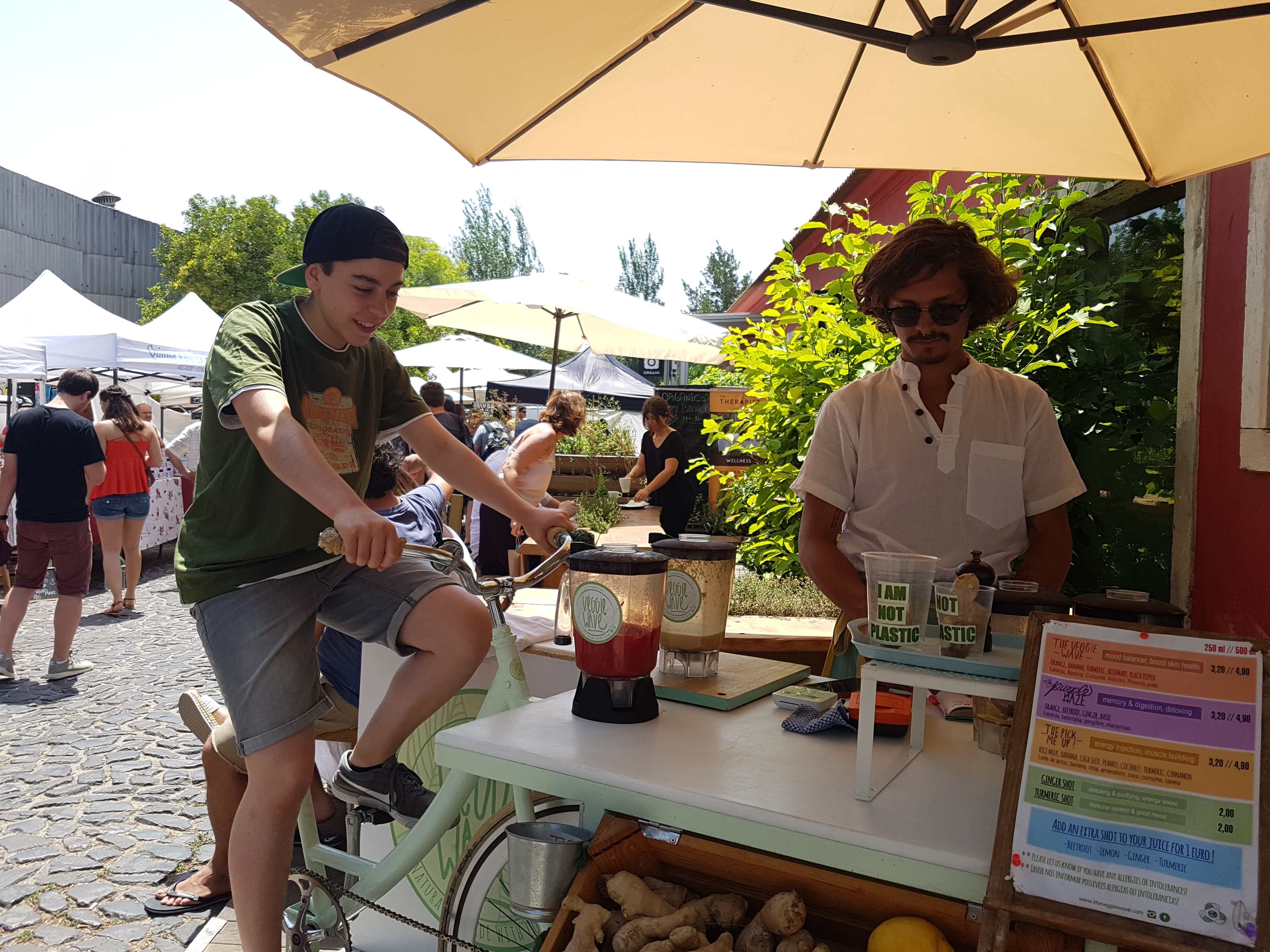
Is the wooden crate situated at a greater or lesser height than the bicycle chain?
greater

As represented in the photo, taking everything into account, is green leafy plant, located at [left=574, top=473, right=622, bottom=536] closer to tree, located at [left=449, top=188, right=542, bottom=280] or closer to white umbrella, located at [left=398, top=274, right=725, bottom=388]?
white umbrella, located at [left=398, top=274, right=725, bottom=388]

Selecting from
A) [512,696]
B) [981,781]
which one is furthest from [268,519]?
[981,781]

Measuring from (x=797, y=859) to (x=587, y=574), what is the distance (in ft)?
2.04

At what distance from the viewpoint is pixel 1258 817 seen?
1140 millimetres

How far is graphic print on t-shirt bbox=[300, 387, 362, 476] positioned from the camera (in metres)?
2.38

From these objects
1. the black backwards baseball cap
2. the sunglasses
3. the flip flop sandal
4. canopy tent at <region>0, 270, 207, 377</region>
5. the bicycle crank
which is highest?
canopy tent at <region>0, 270, 207, 377</region>

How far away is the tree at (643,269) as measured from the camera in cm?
7194

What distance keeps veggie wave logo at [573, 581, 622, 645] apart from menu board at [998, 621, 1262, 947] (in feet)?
2.35

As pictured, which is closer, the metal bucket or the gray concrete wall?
the metal bucket

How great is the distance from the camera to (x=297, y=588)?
2.33 meters

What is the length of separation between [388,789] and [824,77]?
7.26ft

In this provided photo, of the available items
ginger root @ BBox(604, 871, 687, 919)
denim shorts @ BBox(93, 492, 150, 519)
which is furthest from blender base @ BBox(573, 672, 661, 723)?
denim shorts @ BBox(93, 492, 150, 519)

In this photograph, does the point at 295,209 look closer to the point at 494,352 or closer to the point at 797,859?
the point at 494,352

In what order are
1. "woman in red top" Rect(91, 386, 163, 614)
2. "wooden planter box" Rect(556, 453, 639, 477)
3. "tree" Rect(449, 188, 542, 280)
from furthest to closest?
"tree" Rect(449, 188, 542, 280), "wooden planter box" Rect(556, 453, 639, 477), "woman in red top" Rect(91, 386, 163, 614)
